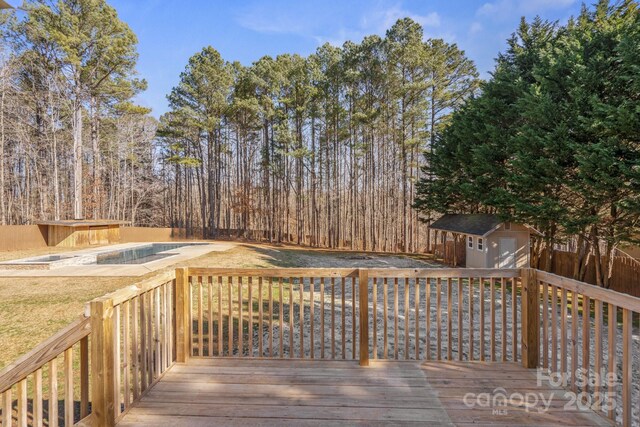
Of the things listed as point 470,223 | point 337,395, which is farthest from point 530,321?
point 470,223

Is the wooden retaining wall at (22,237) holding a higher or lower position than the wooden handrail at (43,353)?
lower

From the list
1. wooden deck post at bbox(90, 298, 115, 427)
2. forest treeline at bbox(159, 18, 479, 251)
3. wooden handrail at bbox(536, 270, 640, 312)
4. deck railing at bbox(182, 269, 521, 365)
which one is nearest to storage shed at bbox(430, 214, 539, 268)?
deck railing at bbox(182, 269, 521, 365)

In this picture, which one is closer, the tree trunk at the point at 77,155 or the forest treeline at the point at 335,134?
the forest treeline at the point at 335,134

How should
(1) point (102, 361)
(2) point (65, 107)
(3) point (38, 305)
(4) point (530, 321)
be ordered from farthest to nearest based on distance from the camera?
1. (2) point (65, 107)
2. (3) point (38, 305)
3. (4) point (530, 321)
4. (1) point (102, 361)

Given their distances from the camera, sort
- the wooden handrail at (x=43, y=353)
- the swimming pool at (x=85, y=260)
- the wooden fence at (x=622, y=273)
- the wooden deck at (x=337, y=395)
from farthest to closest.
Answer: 1. the swimming pool at (x=85, y=260)
2. the wooden fence at (x=622, y=273)
3. the wooden deck at (x=337, y=395)
4. the wooden handrail at (x=43, y=353)

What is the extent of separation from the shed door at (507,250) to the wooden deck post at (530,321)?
34.1ft

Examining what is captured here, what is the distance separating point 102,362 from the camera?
201 centimetres

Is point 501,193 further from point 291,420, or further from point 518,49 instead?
point 291,420

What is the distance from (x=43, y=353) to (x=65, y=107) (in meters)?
22.2

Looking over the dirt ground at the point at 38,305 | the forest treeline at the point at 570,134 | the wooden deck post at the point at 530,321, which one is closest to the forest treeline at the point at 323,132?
the forest treeline at the point at 570,134

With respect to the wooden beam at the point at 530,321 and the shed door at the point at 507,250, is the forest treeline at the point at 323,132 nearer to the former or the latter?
the shed door at the point at 507,250

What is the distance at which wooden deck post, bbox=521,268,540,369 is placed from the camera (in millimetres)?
2891

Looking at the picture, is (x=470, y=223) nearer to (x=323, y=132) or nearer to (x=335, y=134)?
(x=335, y=134)

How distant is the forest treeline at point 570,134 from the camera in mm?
7289
